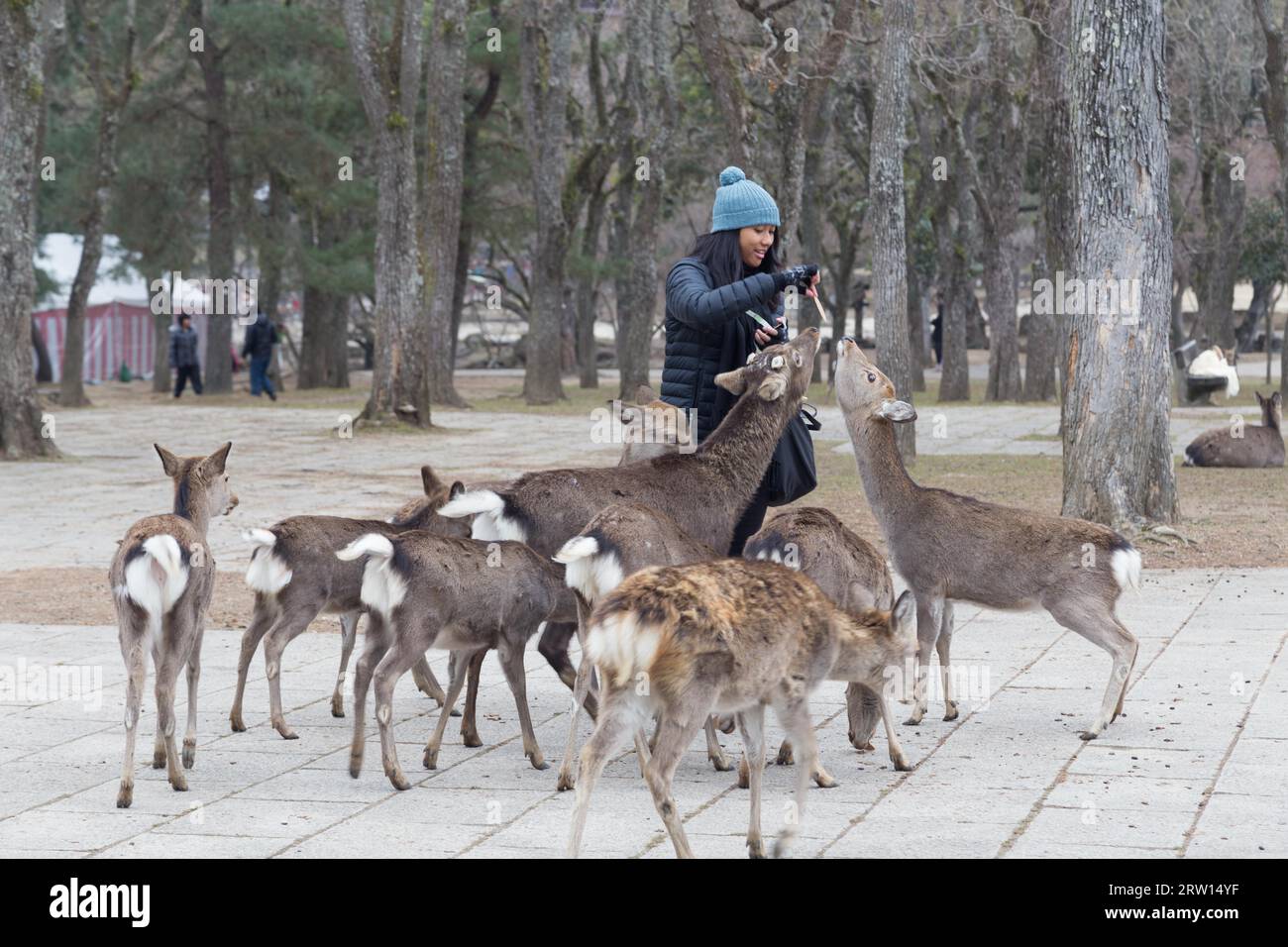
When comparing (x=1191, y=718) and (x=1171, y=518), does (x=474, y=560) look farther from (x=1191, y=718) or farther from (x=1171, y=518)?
(x=1171, y=518)

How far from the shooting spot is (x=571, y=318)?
52.3m

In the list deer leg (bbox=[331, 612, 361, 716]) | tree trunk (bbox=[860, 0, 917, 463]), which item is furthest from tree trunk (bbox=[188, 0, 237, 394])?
deer leg (bbox=[331, 612, 361, 716])

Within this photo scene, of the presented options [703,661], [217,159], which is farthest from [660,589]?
[217,159]

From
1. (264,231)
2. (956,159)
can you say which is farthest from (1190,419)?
(264,231)

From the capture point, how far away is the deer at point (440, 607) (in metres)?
6.32

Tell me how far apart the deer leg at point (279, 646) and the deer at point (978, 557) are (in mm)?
2555

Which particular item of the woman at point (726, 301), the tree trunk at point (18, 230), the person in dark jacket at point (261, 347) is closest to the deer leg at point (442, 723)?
the woman at point (726, 301)

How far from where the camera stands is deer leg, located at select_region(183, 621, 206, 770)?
659cm

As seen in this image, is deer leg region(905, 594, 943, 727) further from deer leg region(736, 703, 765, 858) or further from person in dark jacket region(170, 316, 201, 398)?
person in dark jacket region(170, 316, 201, 398)

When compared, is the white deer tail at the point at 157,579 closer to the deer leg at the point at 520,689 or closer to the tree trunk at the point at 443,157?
the deer leg at the point at 520,689

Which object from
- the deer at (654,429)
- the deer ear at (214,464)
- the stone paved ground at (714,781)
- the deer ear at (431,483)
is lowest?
the stone paved ground at (714,781)

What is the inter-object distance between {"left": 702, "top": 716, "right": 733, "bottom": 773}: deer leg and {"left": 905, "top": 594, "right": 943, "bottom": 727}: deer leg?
1.03 metres

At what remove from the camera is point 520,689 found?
21.7ft

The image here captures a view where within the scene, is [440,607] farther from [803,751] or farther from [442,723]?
[803,751]
